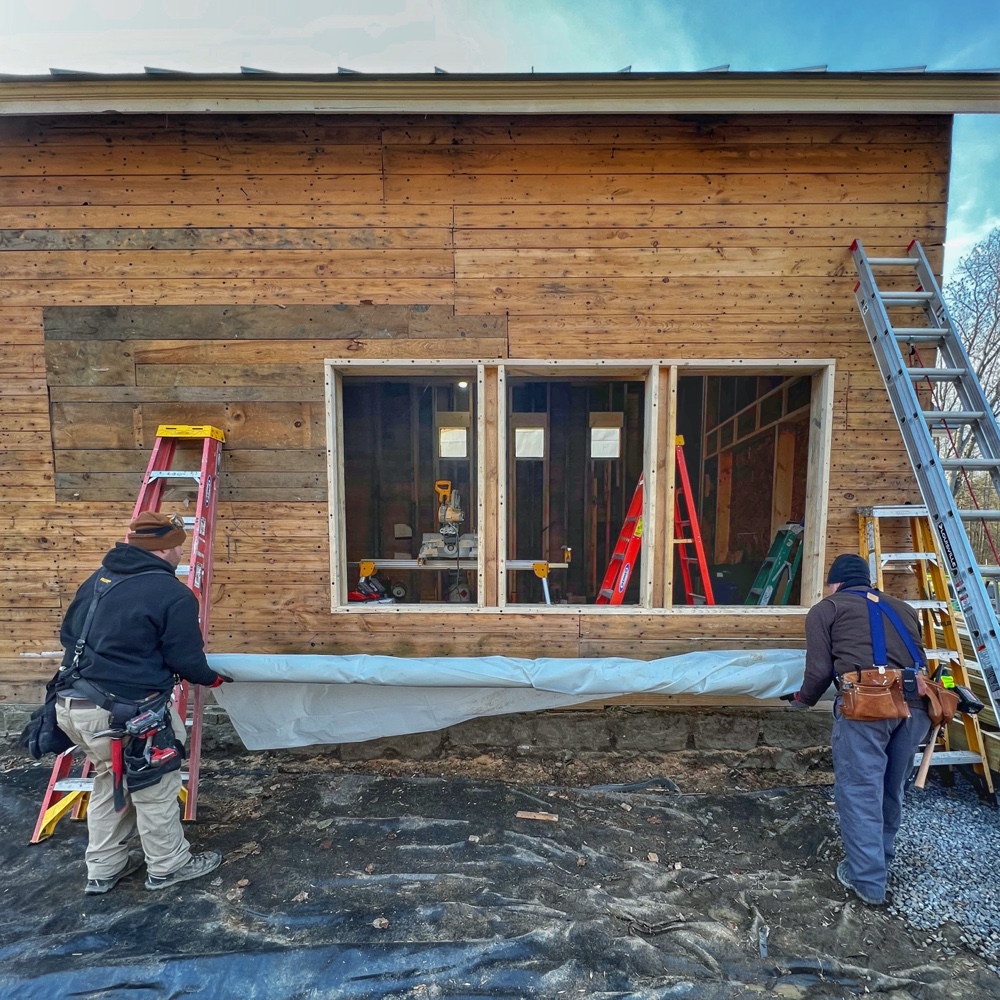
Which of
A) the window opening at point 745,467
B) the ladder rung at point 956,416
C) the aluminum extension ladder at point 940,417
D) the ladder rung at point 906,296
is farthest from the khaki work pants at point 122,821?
the window opening at point 745,467

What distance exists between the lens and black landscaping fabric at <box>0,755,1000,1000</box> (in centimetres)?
196

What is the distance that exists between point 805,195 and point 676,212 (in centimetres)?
87

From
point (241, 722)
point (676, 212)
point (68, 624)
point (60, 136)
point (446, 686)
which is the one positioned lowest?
point (241, 722)

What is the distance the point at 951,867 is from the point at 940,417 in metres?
2.36

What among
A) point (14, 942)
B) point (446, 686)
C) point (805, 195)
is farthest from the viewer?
point (805, 195)

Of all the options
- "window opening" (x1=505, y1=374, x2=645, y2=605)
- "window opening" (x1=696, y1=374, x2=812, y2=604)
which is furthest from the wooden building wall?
"window opening" (x1=505, y1=374, x2=645, y2=605)

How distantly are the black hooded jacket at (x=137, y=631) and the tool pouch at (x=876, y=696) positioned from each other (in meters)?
3.11

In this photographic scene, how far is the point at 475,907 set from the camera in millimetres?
2285

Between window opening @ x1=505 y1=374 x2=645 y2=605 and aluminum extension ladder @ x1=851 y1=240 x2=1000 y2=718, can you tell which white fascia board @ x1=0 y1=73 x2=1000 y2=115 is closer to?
aluminum extension ladder @ x1=851 y1=240 x2=1000 y2=718

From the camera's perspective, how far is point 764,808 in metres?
3.02

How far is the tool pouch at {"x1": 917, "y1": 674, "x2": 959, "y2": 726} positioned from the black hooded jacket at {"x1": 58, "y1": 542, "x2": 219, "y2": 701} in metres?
3.44

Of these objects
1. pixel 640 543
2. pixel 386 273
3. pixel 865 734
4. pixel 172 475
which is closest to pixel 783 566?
pixel 640 543

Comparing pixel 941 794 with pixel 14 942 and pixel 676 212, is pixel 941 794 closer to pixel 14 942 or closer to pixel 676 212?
pixel 676 212

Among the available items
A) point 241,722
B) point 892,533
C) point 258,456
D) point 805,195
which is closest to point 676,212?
point 805,195
